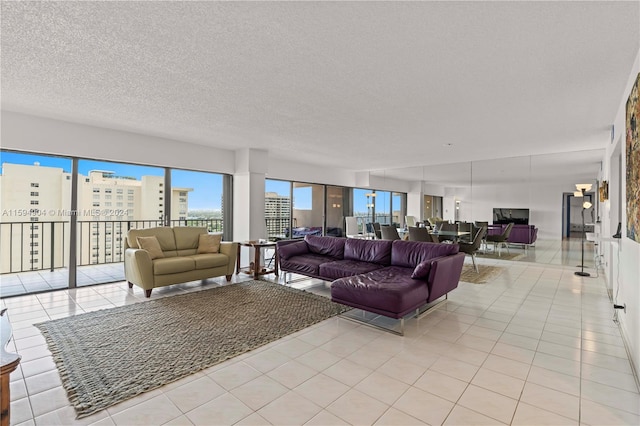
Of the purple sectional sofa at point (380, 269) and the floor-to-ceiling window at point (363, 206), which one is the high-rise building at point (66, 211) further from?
the floor-to-ceiling window at point (363, 206)

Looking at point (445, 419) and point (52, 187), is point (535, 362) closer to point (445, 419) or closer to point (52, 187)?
point (445, 419)

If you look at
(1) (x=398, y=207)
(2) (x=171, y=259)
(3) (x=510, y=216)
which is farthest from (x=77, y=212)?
(3) (x=510, y=216)

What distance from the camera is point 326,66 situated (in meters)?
2.74

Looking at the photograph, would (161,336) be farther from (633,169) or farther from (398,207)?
(398,207)

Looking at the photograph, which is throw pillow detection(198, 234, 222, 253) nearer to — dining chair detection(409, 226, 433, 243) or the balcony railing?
the balcony railing

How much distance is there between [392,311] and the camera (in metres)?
3.04

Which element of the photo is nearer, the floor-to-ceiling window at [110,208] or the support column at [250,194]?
the floor-to-ceiling window at [110,208]

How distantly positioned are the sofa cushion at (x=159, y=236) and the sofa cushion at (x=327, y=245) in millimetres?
2339

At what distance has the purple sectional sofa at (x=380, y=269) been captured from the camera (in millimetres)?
3166

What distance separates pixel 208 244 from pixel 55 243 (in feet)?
8.72

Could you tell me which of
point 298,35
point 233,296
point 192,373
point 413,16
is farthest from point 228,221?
point 413,16

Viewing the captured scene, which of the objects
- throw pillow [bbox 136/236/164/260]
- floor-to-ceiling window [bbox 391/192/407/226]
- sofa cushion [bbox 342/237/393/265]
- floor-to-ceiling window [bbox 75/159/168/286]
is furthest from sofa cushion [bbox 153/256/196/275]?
floor-to-ceiling window [bbox 391/192/407/226]

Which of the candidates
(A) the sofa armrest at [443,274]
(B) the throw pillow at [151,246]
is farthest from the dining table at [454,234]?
(B) the throw pillow at [151,246]

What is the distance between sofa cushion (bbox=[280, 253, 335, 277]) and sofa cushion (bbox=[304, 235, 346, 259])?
0.38 feet
